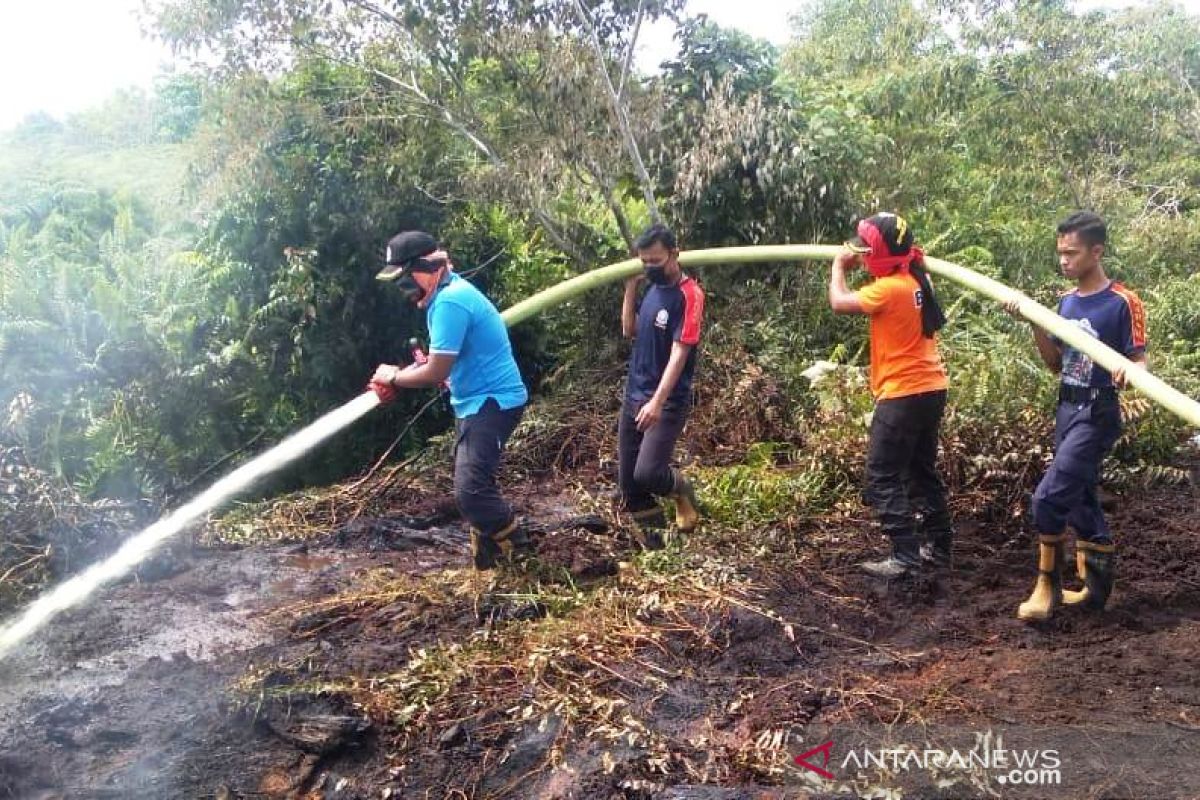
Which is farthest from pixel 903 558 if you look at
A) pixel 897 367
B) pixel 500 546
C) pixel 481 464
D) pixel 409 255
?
pixel 409 255

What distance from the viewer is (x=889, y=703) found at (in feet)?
11.8

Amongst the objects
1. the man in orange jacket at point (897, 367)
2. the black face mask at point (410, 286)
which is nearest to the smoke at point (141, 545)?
the black face mask at point (410, 286)

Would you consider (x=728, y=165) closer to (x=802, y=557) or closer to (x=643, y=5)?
(x=643, y=5)

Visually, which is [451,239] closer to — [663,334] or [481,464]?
[663,334]

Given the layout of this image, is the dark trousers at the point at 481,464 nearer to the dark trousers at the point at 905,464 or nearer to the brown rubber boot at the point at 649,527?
the brown rubber boot at the point at 649,527

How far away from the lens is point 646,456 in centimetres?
514

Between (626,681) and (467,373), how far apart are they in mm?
1719

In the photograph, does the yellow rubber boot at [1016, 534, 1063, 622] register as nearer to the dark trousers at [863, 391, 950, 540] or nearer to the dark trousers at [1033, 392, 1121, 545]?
the dark trousers at [1033, 392, 1121, 545]

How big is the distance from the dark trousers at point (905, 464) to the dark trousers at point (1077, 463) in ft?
1.93

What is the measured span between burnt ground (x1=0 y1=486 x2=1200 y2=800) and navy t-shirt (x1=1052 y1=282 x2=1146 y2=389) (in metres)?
1.10

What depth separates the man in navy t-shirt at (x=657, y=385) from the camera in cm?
494

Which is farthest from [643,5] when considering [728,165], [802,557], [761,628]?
[761,628]

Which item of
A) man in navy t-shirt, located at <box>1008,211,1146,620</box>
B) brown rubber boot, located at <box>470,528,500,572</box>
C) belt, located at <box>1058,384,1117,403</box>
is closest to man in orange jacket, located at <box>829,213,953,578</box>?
man in navy t-shirt, located at <box>1008,211,1146,620</box>

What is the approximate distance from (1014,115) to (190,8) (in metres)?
8.18
